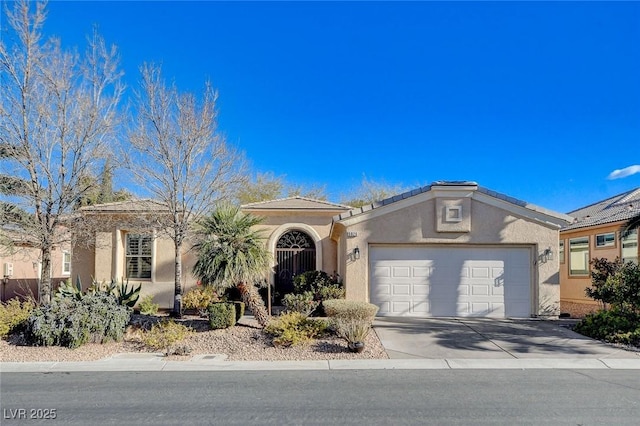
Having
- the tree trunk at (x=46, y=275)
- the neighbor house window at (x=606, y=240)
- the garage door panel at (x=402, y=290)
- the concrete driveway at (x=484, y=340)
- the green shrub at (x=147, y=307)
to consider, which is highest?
the neighbor house window at (x=606, y=240)

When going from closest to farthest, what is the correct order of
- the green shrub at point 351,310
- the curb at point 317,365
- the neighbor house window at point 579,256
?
the curb at point 317,365 → the green shrub at point 351,310 → the neighbor house window at point 579,256

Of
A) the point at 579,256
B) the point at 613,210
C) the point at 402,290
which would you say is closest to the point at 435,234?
the point at 402,290

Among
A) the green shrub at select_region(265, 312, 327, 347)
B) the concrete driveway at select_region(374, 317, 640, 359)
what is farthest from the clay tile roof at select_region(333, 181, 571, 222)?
the green shrub at select_region(265, 312, 327, 347)

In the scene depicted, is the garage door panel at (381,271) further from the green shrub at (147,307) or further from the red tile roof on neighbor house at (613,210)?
the red tile roof on neighbor house at (613,210)

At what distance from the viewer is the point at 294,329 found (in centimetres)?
978

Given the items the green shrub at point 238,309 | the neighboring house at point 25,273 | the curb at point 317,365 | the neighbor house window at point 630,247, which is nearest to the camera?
the curb at point 317,365

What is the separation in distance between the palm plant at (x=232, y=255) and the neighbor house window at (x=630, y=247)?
1471cm

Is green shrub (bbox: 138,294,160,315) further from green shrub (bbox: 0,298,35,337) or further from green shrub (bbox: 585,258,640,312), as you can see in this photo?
green shrub (bbox: 585,258,640,312)

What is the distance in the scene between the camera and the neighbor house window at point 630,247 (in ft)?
52.8

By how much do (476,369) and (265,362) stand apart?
4253 millimetres

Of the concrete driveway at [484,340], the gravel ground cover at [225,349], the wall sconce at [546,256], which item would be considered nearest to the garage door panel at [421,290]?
the concrete driveway at [484,340]

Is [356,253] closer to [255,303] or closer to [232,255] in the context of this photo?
[255,303]

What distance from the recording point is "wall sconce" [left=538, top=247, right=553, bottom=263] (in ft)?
42.1

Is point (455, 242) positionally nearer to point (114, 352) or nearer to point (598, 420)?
point (598, 420)
